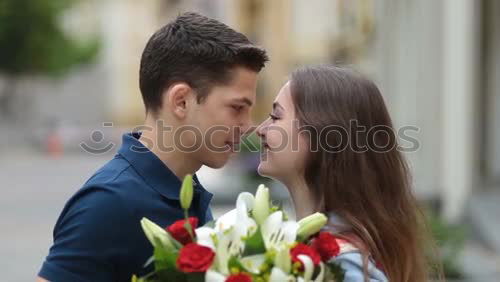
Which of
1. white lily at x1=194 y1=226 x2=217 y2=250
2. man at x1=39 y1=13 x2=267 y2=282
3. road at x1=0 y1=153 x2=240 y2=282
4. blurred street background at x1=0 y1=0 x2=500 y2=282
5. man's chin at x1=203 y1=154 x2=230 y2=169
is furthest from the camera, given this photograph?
blurred street background at x1=0 y1=0 x2=500 y2=282

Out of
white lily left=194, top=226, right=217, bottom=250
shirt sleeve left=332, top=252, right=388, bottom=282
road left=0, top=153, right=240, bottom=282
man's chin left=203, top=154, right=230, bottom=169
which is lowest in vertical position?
road left=0, top=153, right=240, bottom=282

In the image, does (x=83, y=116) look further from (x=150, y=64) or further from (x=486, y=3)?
(x=150, y=64)

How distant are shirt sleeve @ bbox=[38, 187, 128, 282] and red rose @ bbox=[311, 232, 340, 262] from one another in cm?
55

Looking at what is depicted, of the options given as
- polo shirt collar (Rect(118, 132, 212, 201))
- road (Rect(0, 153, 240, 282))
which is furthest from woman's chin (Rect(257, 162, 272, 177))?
road (Rect(0, 153, 240, 282))

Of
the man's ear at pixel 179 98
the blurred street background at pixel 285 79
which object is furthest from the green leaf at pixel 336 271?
the blurred street background at pixel 285 79

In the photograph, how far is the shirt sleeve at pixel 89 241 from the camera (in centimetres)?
259

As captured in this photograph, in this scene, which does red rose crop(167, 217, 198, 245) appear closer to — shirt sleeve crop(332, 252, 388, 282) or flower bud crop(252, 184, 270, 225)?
flower bud crop(252, 184, 270, 225)

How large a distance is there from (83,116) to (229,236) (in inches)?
1986

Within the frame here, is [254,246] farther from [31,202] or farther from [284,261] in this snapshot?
[31,202]

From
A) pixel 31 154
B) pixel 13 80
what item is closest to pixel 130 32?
pixel 13 80

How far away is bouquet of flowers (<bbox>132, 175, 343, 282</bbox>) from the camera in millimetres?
2373

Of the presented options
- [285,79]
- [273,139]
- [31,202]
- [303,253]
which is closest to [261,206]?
[303,253]

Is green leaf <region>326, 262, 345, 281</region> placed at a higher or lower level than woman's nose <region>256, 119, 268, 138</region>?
lower

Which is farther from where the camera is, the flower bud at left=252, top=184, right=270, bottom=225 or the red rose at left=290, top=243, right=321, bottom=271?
the flower bud at left=252, top=184, right=270, bottom=225
